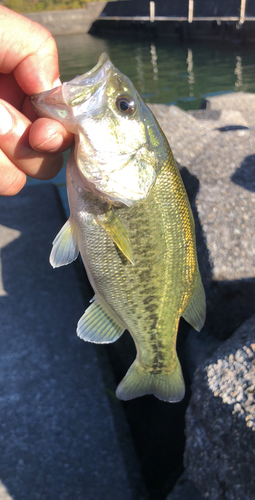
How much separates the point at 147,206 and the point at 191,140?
8.43ft

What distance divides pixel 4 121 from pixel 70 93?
39cm

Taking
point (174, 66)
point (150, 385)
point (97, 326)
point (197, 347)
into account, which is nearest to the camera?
point (97, 326)

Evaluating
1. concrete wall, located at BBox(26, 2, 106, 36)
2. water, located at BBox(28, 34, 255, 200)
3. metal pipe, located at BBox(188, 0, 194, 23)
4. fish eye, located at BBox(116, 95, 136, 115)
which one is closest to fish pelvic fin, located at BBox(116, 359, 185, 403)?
fish eye, located at BBox(116, 95, 136, 115)

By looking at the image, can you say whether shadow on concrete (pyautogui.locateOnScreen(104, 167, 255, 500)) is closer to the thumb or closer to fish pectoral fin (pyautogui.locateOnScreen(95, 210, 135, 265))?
fish pectoral fin (pyautogui.locateOnScreen(95, 210, 135, 265))

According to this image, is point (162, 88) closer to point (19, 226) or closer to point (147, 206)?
point (19, 226)

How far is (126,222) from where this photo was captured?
1936 millimetres

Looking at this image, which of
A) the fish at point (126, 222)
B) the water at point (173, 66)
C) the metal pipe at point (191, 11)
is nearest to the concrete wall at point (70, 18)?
the water at point (173, 66)

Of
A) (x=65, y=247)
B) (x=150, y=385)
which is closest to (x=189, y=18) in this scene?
(x=65, y=247)

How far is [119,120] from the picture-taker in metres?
1.83

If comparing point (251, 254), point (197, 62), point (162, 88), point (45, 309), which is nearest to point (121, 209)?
point (251, 254)

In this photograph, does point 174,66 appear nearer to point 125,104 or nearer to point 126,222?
point 125,104

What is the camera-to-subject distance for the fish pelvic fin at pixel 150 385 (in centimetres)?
232

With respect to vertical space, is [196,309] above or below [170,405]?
above

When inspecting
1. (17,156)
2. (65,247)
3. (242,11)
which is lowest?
(242,11)
